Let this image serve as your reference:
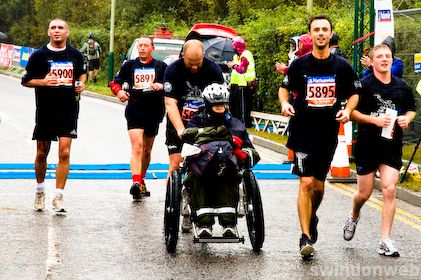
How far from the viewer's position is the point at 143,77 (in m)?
12.9

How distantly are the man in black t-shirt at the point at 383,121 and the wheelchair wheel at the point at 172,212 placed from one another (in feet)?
5.36

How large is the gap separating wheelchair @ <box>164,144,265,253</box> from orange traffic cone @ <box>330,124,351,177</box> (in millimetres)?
5500

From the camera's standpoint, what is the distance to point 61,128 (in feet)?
38.0

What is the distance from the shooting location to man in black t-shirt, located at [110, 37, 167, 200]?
1288 centimetres

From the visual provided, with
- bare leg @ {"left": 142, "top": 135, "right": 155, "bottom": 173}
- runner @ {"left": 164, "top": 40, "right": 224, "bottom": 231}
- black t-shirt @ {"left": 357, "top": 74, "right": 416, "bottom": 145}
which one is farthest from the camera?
bare leg @ {"left": 142, "top": 135, "right": 155, "bottom": 173}

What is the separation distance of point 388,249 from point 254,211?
1.18m

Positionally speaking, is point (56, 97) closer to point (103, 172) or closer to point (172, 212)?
point (172, 212)

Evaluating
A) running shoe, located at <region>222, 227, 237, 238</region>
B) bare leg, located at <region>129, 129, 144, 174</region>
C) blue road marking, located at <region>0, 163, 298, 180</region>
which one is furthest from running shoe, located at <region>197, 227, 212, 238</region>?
blue road marking, located at <region>0, 163, 298, 180</region>

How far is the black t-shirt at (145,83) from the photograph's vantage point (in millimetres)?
12898

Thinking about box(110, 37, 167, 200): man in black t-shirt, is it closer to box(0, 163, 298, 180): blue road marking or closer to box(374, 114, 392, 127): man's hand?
box(0, 163, 298, 180): blue road marking

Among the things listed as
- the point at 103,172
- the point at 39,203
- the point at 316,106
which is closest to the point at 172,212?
the point at 316,106

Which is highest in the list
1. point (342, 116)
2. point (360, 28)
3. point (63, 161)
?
point (360, 28)

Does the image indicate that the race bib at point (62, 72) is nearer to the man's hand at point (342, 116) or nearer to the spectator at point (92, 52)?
the man's hand at point (342, 116)

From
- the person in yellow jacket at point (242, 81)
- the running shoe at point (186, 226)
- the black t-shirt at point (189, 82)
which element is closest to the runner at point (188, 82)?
the black t-shirt at point (189, 82)
